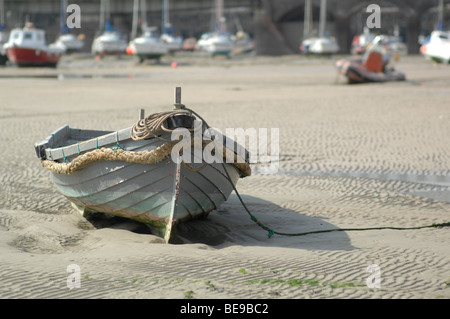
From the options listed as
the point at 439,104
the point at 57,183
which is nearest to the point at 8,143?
the point at 57,183

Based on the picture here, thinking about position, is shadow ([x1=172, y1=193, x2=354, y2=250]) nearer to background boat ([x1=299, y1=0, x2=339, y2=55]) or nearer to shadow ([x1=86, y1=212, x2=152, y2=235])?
shadow ([x1=86, y1=212, x2=152, y2=235])

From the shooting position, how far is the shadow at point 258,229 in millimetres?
5734

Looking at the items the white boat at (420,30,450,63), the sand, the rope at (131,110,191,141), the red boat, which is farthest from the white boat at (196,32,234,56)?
the rope at (131,110,191,141)

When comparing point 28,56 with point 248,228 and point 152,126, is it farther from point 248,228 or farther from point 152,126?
point 152,126

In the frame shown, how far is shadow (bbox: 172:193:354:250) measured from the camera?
18.8ft

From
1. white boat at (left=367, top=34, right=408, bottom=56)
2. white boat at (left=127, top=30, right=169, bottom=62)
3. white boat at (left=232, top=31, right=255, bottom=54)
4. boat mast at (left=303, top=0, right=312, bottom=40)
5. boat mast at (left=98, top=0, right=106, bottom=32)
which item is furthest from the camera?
white boat at (left=232, top=31, right=255, bottom=54)

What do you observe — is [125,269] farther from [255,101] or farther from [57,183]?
[255,101]

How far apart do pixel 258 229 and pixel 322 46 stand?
40058 mm

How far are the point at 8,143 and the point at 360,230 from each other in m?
6.29

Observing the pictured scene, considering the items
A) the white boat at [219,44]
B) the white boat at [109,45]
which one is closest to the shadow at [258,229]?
the white boat at [219,44]

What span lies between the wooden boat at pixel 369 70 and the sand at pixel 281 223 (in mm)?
7588

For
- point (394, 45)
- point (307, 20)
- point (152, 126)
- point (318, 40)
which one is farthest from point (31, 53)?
point (394, 45)

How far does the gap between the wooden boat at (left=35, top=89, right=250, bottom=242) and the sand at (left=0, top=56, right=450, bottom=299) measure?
10.5 inches

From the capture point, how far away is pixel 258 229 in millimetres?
6254
